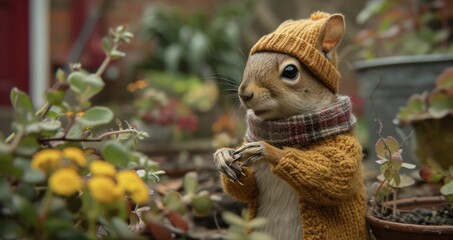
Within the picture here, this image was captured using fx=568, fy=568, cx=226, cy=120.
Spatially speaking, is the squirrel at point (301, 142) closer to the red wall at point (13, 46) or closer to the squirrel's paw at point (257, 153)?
the squirrel's paw at point (257, 153)

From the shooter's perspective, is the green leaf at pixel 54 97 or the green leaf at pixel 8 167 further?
the green leaf at pixel 54 97

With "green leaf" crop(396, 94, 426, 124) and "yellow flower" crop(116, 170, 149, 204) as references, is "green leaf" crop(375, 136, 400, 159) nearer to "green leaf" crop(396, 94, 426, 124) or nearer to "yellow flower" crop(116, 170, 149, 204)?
"green leaf" crop(396, 94, 426, 124)

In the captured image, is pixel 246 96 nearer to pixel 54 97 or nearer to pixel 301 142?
pixel 301 142

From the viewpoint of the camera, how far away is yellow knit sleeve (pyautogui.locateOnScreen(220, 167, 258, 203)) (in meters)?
1.13

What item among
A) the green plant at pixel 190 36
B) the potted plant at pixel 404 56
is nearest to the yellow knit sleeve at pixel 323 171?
the potted plant at pixel 404 56

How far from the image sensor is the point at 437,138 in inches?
65.2

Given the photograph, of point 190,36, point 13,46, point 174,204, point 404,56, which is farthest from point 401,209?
point 13,46

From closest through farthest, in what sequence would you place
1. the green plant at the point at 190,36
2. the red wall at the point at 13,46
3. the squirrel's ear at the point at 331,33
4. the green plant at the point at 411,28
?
the squirrel's ear at the point at 331,33 → the green plant at the point at 411,28 → the green plant at the point at 190,36 → the red wall at the point at 13,46

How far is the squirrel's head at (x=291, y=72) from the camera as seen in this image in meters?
1.07

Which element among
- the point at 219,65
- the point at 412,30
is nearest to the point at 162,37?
the point at 219,65

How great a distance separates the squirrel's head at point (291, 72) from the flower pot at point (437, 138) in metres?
0.66

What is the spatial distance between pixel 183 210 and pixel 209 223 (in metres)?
0.86

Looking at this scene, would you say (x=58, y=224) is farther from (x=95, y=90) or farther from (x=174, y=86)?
(x=174, y=86)

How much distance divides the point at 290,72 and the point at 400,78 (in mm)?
1082
